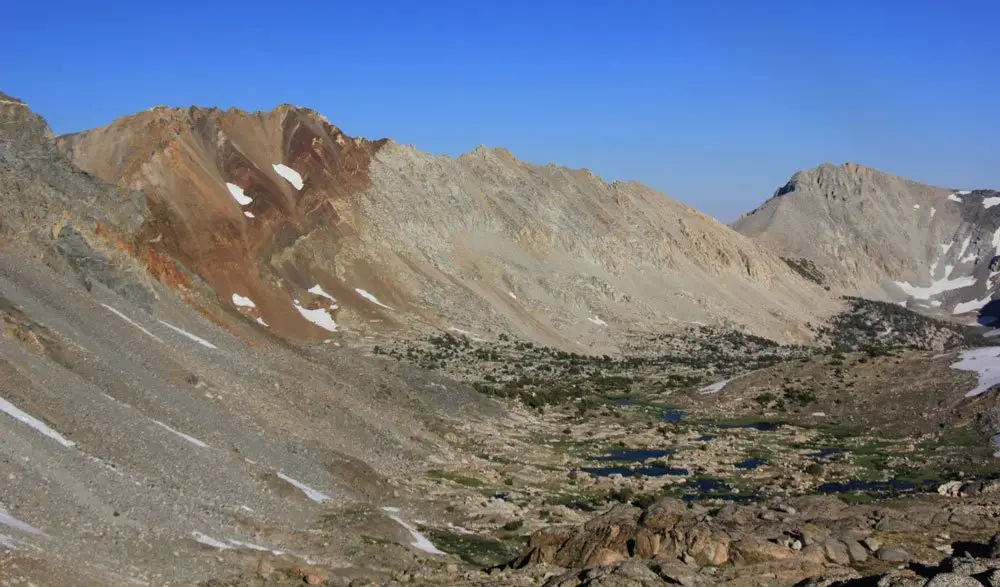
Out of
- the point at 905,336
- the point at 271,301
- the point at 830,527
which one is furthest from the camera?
the point at 905,336

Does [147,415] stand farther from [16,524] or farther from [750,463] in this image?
[750,463]

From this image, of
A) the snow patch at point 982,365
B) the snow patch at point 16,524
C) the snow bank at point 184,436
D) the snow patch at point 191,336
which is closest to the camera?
the snow patch at point 16,524

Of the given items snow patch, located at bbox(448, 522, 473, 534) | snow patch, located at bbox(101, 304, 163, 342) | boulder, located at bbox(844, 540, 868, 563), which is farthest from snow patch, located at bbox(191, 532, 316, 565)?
snow patch, located at bbox(101, 304, 163, 342)

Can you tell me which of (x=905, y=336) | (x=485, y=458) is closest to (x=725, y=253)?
(x=905, y=336)

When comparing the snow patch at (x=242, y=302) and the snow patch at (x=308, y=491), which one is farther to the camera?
the snow patch at (x=242, y=302)

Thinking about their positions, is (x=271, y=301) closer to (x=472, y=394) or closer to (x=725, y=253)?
(x=472, y=394)

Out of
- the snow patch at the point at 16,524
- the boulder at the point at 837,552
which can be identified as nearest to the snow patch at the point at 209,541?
the snow patch at the point at 16,524

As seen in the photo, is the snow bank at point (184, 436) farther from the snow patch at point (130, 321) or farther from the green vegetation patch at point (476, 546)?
the snow patch at point (130, 321)

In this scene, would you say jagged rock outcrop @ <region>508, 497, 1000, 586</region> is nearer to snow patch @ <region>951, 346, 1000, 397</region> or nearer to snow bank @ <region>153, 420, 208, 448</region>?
snow bank @ <region>153, 420, 208, 448</region>

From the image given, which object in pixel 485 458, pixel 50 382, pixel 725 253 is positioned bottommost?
pixel 485 458
